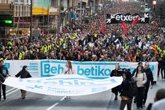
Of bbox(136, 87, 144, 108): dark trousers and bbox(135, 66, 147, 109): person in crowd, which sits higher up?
bbox(135, 66, 147, 109): person in crowd

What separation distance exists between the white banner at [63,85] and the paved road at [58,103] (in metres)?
0.45

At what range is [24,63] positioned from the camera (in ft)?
79.2

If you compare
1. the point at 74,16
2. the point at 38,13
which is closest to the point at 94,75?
the point at 38,13

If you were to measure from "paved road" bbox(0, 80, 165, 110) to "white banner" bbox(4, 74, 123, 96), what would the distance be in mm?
452

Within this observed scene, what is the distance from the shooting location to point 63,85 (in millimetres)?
17641

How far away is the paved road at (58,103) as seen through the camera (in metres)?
17.2

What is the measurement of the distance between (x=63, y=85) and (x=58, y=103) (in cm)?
87

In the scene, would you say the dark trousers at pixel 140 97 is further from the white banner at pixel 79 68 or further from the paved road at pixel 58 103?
the white banner at pixel 79 68

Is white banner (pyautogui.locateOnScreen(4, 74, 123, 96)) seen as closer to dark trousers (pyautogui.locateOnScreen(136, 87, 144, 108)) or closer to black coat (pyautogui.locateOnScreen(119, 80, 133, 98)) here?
dark trousers (pyautogui.locateOnScreen(136, 87, 144, 108))

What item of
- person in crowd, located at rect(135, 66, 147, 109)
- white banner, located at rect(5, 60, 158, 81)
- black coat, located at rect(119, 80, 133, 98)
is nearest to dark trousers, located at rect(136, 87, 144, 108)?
person in crowd, located at rect(135, 66, 147, 109)

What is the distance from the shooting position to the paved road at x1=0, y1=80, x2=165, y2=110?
17211 mm

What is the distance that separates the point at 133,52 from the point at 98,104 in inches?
445

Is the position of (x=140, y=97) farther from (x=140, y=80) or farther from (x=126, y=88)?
(x=126, y=88)

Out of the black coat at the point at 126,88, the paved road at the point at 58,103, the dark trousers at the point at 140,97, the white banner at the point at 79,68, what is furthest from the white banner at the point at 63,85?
the white banner at the point at 79,68
